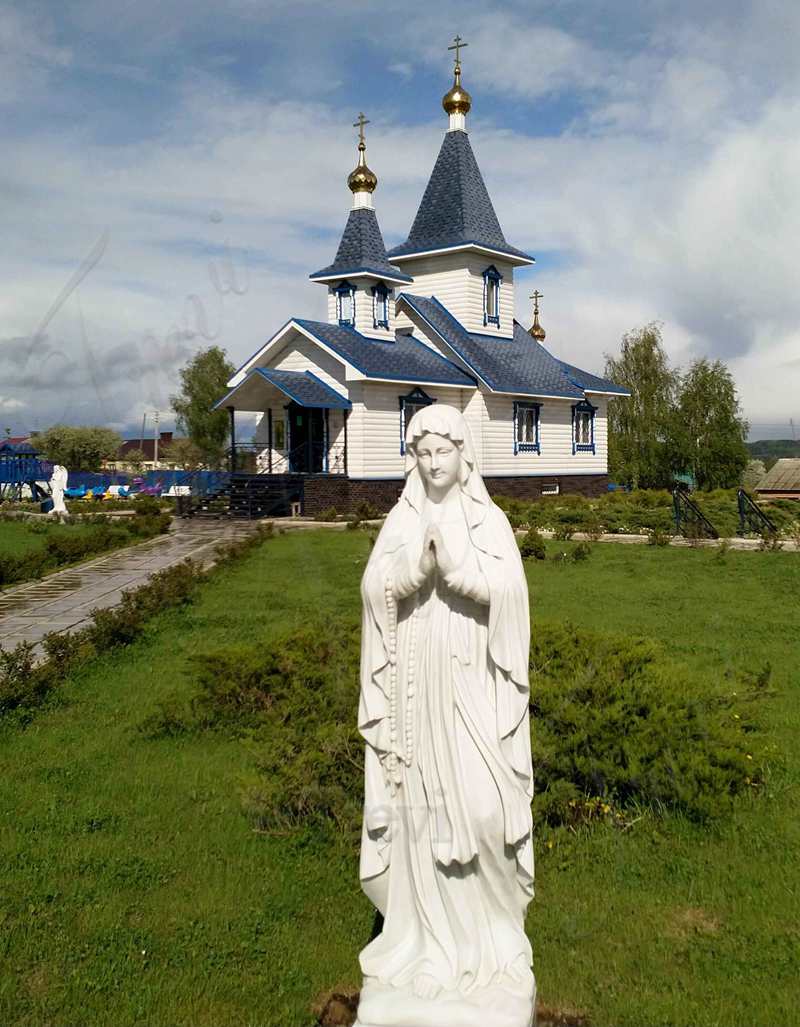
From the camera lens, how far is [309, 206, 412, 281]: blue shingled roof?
26.2 metres

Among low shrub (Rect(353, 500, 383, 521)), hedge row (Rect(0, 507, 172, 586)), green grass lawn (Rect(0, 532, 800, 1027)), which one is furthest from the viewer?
low shrub (Rect(353, 500, 383, 521))

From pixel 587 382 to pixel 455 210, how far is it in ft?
25.3

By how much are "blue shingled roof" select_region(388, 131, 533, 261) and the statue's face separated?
86.6ft

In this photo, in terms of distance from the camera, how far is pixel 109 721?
Result: 711 centimetres

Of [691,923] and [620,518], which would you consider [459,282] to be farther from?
[691,923]

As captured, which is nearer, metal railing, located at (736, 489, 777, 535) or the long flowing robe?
the long flowing robe

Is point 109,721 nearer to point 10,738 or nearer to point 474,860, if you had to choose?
point 10,738

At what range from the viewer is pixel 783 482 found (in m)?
34.9

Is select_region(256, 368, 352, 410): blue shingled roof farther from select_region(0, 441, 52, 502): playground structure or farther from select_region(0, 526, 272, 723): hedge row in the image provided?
select_region(0, 441, 52, 502): playground structure

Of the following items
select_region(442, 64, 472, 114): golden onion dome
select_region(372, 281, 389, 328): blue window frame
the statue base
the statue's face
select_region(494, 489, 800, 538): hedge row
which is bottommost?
the statue base

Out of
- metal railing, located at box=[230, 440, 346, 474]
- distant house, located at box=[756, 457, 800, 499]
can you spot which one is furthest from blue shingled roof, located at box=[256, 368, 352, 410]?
distant house, located at box=[756, 457, 800, 499]

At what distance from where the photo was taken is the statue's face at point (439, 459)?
132 inches

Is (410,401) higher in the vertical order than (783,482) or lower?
higher

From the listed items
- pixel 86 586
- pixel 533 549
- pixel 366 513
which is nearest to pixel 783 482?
pixel 366 513
